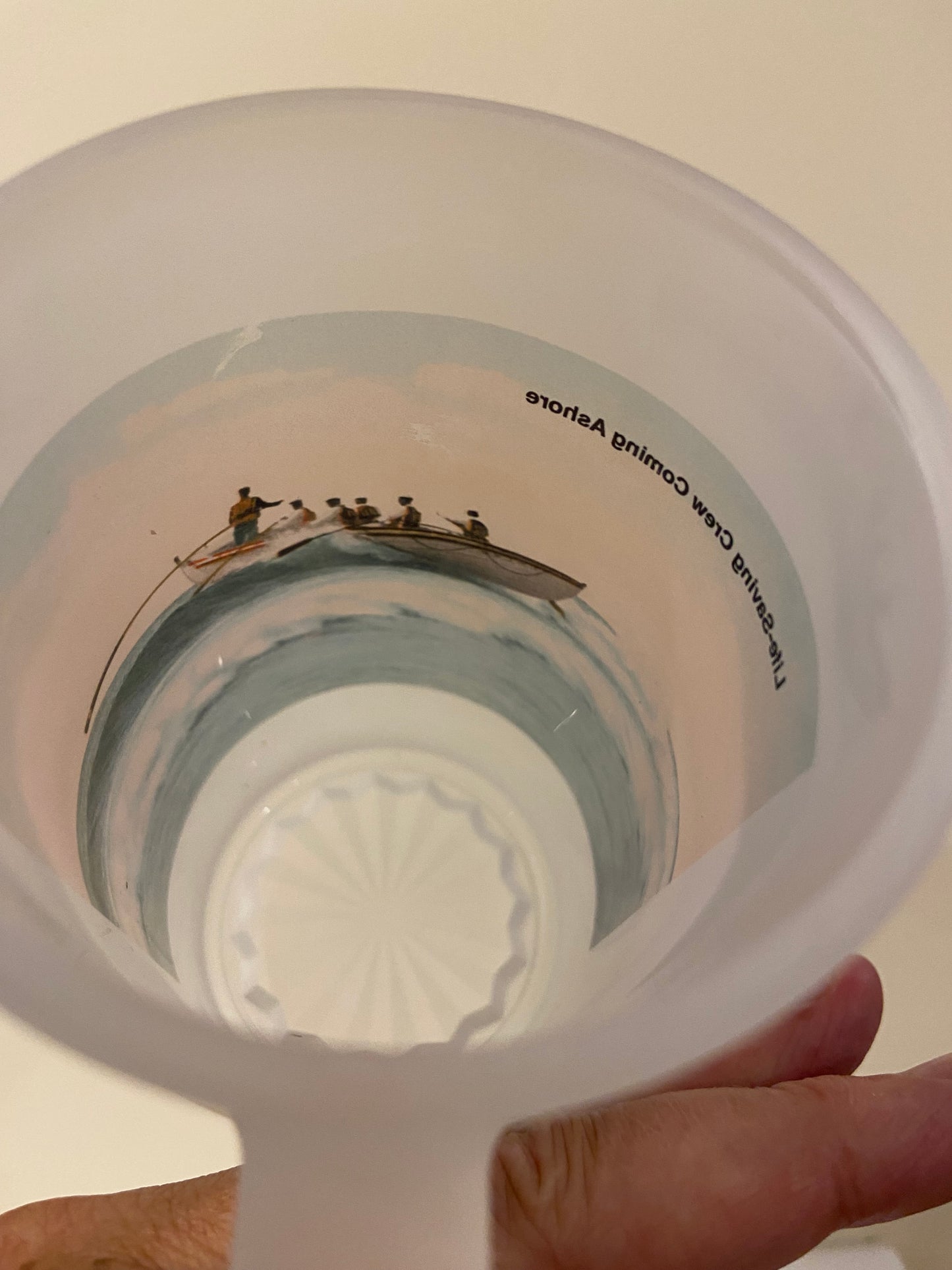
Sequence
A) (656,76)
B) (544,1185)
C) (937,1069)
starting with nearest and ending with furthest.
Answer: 1. (544,1185)
2. (937,1069)
3. (656,76)

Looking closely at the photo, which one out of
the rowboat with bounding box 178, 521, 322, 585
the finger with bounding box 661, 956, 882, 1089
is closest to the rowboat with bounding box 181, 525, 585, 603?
the rowboat with bounding box 178, 521, 322, 585

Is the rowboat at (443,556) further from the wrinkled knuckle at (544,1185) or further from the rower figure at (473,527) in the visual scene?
the wrinkled knuckle at (544,1185)

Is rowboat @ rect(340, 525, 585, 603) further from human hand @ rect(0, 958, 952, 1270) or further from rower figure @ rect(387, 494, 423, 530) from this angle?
human hand @ rect(0, 958, 952, 1270)

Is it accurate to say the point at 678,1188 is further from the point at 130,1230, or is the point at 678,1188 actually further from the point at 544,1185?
the point at 130,1230

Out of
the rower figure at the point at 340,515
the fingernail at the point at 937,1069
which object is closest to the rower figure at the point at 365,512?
the rower figure at the point at 340,515

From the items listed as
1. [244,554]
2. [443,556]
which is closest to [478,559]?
[443,556]

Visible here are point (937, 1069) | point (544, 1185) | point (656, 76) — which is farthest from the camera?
point (656, 76)
